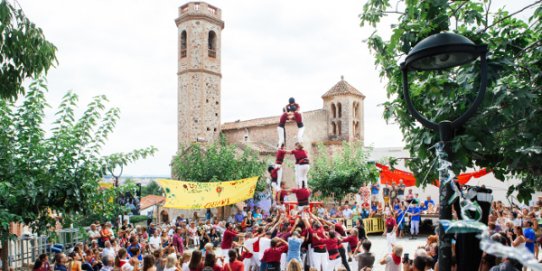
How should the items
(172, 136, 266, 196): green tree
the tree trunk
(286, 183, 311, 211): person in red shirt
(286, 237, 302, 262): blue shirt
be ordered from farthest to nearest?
(172, 136, 266, 196): green tree → (286, 183, 311, 211): person in red shirt → (286, 237, 302, 262): blue shirt → the tree trunk

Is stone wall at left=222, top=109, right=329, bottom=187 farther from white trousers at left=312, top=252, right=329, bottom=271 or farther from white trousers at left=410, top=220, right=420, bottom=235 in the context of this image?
white trousers at left=312, top=252, right=329, bottom=271

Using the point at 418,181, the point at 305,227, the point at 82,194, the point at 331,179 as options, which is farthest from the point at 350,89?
the point at 418,181

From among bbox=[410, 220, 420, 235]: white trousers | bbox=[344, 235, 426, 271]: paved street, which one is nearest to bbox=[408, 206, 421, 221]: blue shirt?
bbox=[410, 220, 420, 235]: white trousers

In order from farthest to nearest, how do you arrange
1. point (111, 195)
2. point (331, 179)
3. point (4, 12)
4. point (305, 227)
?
point (331, 179), point (305, 227), point (111, 195), point (4, 12)

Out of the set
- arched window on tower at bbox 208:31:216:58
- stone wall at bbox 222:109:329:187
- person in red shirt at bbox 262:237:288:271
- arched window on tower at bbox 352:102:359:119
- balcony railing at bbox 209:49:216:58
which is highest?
arched window on tower at bbox 208:31:216:58

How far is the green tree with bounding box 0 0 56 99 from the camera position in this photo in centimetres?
561

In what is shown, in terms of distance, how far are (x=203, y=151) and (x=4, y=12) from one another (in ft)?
107

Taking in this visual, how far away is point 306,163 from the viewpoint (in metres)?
15.7

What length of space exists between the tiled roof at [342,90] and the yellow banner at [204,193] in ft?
69.8

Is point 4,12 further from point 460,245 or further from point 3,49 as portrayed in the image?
point 460,245

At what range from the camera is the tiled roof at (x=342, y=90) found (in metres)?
41.2

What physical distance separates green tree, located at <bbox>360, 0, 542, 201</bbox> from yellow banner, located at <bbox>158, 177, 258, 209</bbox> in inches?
633

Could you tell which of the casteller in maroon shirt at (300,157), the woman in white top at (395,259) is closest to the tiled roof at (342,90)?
the casteller in maroon shirt at (300,157)

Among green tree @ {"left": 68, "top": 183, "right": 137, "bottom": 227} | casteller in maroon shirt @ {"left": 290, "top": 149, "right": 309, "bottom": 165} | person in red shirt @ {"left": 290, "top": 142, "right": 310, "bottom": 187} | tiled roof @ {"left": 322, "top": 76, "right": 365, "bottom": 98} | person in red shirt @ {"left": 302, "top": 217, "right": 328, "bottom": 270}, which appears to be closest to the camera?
green tree @ {"left": 68, "top": 183, "right": 137, "bottom": 227}
